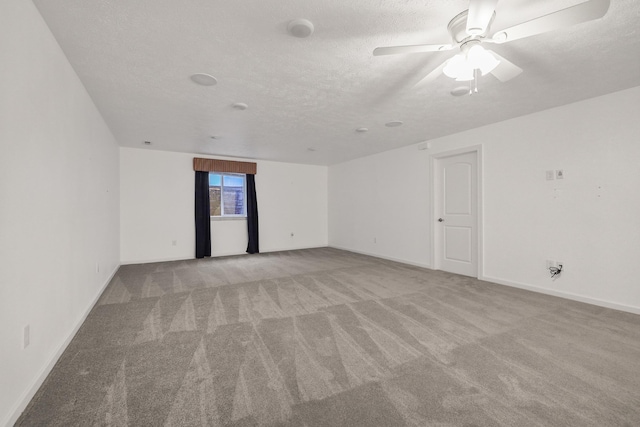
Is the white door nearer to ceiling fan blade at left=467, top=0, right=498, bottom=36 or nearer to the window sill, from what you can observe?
ceiling fan blade at left=467, top=0, right=498, bottom=36

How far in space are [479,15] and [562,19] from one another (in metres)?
0.40

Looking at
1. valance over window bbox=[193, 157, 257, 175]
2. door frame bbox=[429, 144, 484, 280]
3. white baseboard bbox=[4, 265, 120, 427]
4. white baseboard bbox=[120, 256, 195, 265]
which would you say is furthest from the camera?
valance over window bbox=[193, 157, 257, 175]


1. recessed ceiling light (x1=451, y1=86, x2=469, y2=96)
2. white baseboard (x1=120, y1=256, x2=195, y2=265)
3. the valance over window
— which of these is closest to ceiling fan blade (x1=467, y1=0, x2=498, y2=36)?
recessed ceiling light (x1=451, y1=86, x2=469, y2=96)

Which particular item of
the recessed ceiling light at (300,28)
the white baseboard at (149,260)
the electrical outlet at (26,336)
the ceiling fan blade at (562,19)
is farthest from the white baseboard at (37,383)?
the ceiling fan blade at (562,19)

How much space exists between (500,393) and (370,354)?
808 millimetres

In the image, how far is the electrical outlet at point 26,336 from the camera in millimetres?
1433

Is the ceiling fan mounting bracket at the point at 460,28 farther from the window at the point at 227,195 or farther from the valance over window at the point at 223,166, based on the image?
the window at the point at 227,195

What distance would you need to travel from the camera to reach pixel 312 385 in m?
1.60

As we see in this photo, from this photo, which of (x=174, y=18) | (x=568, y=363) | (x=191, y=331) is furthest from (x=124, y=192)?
(x=568, y=363)

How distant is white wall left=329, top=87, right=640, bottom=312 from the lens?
2.74m

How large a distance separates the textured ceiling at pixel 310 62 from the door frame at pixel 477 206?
484 mm

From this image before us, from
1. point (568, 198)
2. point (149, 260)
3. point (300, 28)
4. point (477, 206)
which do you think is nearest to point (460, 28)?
point (300, 28)

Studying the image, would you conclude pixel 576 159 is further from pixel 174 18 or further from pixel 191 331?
pixel 191 331

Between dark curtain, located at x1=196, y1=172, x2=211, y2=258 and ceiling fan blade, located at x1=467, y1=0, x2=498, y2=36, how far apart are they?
5.60m
